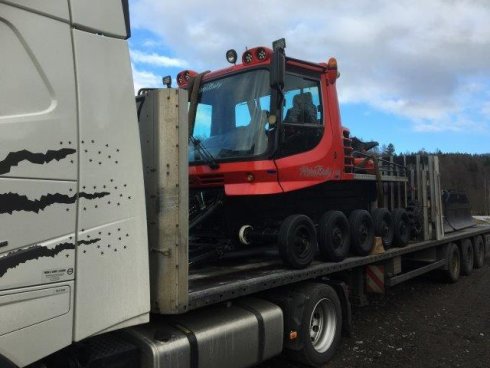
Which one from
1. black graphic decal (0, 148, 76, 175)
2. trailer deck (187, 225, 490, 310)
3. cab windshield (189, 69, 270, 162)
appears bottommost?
trailer deck (187, 225, 490, 310)

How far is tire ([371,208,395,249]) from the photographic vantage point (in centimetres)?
679

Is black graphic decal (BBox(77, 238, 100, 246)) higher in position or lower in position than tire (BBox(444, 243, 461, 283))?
higher

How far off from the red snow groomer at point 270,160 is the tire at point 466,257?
17.4 ft

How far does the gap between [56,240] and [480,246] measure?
11.6m

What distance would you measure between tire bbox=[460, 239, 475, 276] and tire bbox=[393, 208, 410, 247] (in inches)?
142

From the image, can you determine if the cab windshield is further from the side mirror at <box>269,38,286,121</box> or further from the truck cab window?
the truck cab window

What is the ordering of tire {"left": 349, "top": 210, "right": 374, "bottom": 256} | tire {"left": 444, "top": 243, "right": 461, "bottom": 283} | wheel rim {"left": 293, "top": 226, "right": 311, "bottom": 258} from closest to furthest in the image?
wheel rim {"left": 293, "top": 226, "right": 311, "bottom": 258}
tire {"left": 349, "top": 210, "right": 374, "bottom": 256}
tire {"left": 444, "top": 243, "right": 461, "bottom": 283}

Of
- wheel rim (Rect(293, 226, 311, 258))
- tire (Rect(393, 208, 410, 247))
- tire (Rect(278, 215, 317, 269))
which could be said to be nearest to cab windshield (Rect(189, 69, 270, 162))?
Result: tire (Rect(278, 215, 317, 269))

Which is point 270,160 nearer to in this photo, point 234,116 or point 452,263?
point 234,116

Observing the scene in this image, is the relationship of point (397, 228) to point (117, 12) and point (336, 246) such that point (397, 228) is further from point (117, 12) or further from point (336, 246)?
point (117, 12)

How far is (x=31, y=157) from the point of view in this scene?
259 cm

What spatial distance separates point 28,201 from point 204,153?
2.92 metres

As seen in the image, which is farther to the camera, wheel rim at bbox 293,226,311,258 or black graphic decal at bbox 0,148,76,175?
wheel rim at bbox 293,226,311,258

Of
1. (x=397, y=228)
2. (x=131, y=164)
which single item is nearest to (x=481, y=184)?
(x=397, y=228)
